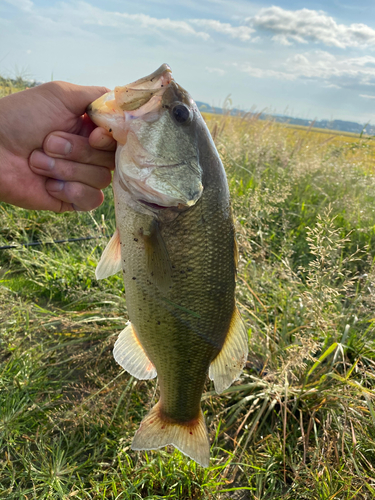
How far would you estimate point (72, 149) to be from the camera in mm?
1764

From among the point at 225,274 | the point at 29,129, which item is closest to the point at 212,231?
the point at 225,274

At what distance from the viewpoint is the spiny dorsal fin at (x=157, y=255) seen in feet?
4.66

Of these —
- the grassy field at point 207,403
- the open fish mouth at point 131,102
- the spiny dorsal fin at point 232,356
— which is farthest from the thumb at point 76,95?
the grassy field at point 207,403

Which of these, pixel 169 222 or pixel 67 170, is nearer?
pixel 169 222

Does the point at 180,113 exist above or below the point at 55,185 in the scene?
above

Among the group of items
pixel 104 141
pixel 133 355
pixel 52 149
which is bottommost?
pixel 133 355

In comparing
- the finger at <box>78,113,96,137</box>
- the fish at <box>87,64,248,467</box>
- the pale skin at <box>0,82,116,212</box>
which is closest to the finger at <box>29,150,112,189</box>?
the pale skin at <box>0,82,116,212</box>

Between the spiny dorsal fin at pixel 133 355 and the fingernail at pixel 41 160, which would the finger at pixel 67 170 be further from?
the spiny dorsal fin at pixel 133 355

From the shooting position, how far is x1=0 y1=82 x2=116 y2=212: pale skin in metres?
1.70

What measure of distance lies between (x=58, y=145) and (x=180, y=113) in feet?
2.30

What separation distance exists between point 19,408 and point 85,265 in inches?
61.1

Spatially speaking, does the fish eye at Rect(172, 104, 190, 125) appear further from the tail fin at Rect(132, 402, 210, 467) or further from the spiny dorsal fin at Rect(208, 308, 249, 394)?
the tail fin at Rect(132, 402, 210, 467)

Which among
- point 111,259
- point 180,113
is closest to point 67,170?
point 111,259

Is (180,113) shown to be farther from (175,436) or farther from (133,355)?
(175,436)
